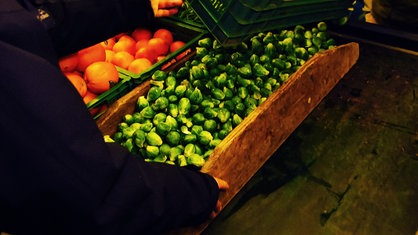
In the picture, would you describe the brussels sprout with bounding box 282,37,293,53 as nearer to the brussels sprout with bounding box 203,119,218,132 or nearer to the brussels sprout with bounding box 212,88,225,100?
the brussels sprout with bounding box 212,88,225,100

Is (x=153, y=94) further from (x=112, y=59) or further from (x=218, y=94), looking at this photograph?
(x=112, y=59)

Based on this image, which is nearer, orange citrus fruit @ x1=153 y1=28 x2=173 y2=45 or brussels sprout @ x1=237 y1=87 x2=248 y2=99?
brussels sprout @ x1=237 y1=87 x2=248 y2=99

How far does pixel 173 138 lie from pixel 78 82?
0.74 meters

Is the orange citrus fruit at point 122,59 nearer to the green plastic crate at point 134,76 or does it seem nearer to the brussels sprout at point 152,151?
the green plastic crate at point 134,76

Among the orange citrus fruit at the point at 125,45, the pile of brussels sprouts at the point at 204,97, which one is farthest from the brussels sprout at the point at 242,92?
the orange citrus fruit at the point at 125,45

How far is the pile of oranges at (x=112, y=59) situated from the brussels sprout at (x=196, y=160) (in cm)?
79

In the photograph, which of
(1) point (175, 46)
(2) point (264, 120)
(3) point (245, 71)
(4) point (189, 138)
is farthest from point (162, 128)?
(1) point (175, 46)

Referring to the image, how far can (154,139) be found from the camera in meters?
2.17

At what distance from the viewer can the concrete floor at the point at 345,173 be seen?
2074 mm

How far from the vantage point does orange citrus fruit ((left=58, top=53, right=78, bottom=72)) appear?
90.6 inches

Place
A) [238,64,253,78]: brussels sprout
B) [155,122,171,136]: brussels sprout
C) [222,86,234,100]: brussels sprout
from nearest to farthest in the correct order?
[155,122,171,136]: brussels sprout < [222,86,234,100]: brussels sprout < [238,64,253,78]: brussels sprout

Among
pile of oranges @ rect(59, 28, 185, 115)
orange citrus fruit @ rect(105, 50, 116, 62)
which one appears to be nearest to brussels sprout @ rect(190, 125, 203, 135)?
pile of oranges @ rect(59, 28, 185, 115)

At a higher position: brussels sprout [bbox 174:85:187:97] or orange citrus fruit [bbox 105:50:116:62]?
orange citrus fruit [bbox 105:50:116:62]

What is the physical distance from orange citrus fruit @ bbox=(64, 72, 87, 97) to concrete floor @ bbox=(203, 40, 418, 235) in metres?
1.20
